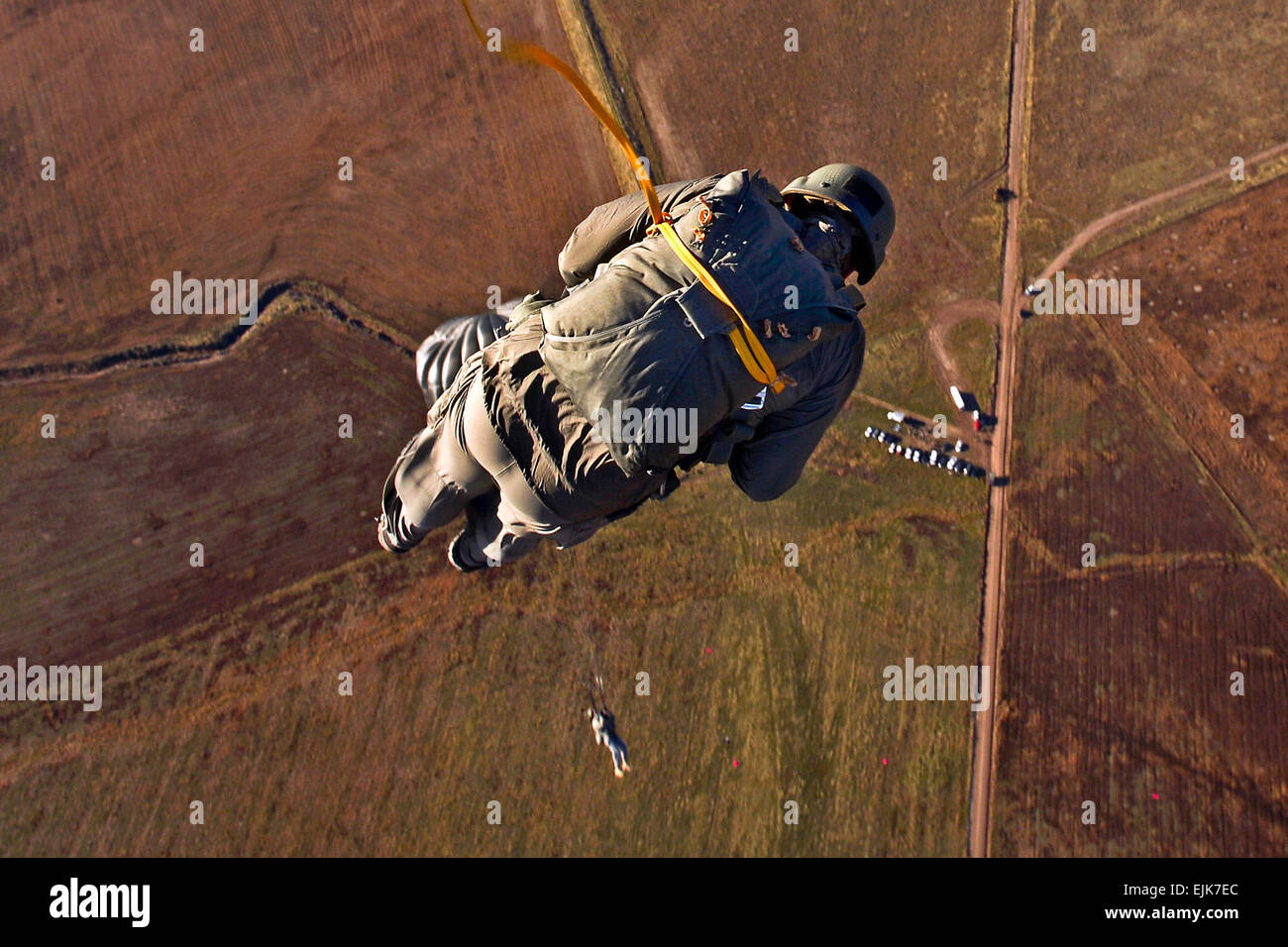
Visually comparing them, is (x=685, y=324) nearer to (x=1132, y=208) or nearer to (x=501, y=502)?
(x=501, y=502)

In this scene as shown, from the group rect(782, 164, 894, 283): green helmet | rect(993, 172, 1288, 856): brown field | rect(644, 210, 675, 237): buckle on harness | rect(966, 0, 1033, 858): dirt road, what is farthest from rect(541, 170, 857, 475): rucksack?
rect(993, 172, 1288, 856): brown field

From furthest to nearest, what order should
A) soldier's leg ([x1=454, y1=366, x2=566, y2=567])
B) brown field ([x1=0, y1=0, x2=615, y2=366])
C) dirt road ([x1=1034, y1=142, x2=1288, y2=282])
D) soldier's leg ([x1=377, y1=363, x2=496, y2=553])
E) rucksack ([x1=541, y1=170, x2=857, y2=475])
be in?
dirt road ([x1=1034, y1=142, x2=1288, y2=282])
brown field ([x1=0, y1=0, x2=615, y2=366])
soldier's leg ([x1=377, y1=363, x2=496, y2=553])
soldier's leg ([x1=454, y1=366, x2=566, y2=567])
rucksack ([x1=541, y1=170, x2=857, y2=475])

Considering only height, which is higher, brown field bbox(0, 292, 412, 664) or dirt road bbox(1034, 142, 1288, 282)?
dirt road bbox(1034, 142, 1288, 282)

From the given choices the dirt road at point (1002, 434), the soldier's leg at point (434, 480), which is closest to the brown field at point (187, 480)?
the soldier's leg at point (434, 480)

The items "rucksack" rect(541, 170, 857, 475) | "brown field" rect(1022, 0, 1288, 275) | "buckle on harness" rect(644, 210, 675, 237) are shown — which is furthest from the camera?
"brown field" rect(1022, 0, 1288, 275)

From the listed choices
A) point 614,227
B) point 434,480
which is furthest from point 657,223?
point 434,480

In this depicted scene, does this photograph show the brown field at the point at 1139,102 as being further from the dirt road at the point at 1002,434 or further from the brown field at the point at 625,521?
the dirt road at the point at 1002,434

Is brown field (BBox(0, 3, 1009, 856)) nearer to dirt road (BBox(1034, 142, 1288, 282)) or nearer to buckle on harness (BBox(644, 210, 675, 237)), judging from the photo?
dirt road (BBox(1034, 142, 1288, 282))
